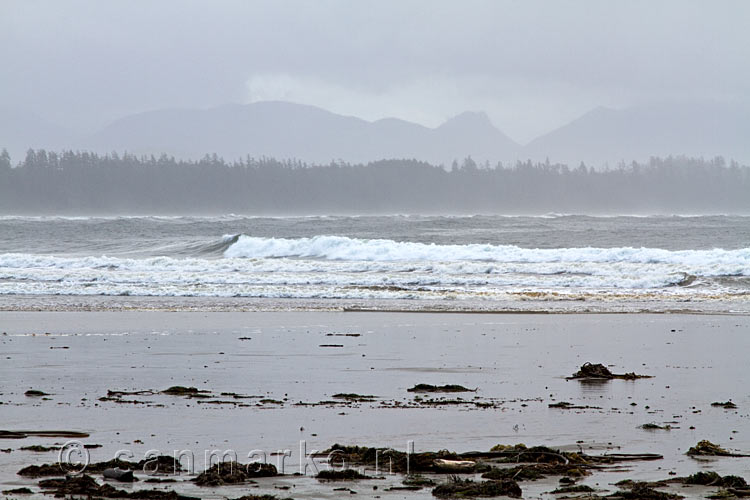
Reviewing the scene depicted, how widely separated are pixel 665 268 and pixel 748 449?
2563cm

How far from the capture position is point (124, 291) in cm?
2577

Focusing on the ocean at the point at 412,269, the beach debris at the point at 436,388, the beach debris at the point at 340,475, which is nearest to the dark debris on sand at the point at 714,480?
the beach debris at the point at 340,475

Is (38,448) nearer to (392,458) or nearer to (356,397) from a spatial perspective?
(392,458)

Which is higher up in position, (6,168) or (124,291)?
(6,168)

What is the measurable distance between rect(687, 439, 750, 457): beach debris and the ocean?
14002mm

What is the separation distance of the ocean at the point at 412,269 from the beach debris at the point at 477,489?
15.3m

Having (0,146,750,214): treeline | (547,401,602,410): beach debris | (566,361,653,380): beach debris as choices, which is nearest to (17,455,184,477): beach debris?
(547,401,602,410): beach debris

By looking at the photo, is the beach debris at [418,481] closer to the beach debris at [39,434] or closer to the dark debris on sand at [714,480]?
the dark debris on sand at [714,480]

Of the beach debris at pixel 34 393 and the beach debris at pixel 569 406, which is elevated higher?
the beach debris at pixel 34 393

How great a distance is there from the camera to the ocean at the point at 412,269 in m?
24.0

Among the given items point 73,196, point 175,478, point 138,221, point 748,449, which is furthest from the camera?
point 73,196

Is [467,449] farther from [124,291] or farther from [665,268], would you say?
[665,268]

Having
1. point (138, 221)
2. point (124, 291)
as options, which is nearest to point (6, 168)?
point (138, 221)

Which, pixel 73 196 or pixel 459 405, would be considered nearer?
pixel 459 405
